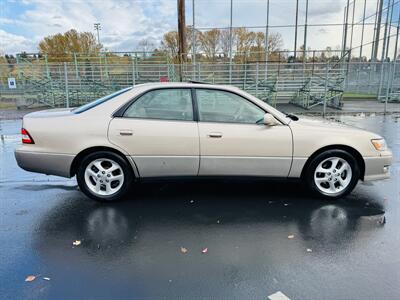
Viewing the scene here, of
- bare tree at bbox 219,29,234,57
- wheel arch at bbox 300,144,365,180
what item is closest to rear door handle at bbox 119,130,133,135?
wheel arch at bbox 300,144,365,180

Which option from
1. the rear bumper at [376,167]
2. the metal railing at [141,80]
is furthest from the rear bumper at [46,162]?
the metal railing at [141,80]

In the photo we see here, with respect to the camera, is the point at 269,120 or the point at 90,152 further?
the point at 90,152

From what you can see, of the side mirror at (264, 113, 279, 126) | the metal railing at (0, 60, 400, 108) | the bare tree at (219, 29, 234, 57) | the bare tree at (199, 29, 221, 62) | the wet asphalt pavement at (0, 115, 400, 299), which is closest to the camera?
the wet asphalt pavement at (0, 115, 400, 299)

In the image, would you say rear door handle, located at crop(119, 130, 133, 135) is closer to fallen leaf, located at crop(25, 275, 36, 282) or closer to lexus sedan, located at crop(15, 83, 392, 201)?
lexus sedan, located at crop(15, 83, 392, 201)

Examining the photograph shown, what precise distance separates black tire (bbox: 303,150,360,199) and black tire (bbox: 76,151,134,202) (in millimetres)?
2362

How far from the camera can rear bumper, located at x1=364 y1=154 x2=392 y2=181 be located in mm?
4203

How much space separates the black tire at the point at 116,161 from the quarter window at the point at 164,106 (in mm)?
575

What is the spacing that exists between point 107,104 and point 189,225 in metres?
1.88

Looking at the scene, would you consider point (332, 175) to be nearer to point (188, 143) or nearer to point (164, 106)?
point (188, 143)

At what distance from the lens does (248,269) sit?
278 cm

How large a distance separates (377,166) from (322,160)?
0.75 metres

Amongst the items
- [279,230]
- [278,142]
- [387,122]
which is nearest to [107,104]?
[278,142]

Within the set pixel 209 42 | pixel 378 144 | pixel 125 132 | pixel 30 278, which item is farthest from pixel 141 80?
pixel 30 278

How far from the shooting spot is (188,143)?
13.3 ft
